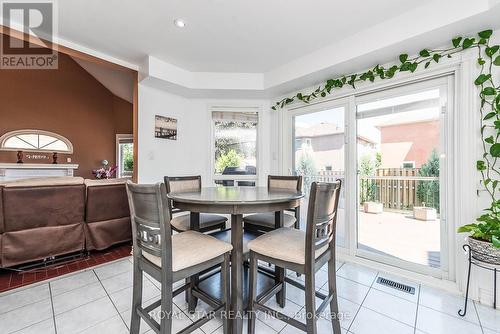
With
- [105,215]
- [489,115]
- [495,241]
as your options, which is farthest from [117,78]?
[495,241]

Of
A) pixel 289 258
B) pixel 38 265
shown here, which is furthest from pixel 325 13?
pixel 38 265

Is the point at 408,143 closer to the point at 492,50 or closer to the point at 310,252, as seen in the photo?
the point at 492,50

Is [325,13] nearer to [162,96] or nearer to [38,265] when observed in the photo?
[162,96]

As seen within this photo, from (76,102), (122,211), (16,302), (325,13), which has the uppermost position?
(76,102)

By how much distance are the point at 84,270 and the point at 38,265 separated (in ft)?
1.74

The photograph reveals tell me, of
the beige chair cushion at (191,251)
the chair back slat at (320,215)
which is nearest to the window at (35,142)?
the beige chair cushion at (191,251)

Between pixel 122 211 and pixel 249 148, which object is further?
pixel 249 148

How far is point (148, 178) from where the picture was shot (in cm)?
317

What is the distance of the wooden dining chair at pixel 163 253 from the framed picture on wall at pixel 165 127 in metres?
2.20

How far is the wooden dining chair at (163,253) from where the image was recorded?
3.79 feet

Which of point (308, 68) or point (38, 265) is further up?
point (308, 68)

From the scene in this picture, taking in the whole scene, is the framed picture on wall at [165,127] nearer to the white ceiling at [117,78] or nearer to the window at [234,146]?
the window at [234,146]

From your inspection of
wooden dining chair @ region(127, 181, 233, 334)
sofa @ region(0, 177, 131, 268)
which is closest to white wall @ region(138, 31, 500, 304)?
sofa @ region(0, 177, 131, 268)

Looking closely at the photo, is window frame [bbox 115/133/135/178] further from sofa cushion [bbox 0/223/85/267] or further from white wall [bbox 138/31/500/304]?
sofa cushion [bbox 0/223/85/267]
